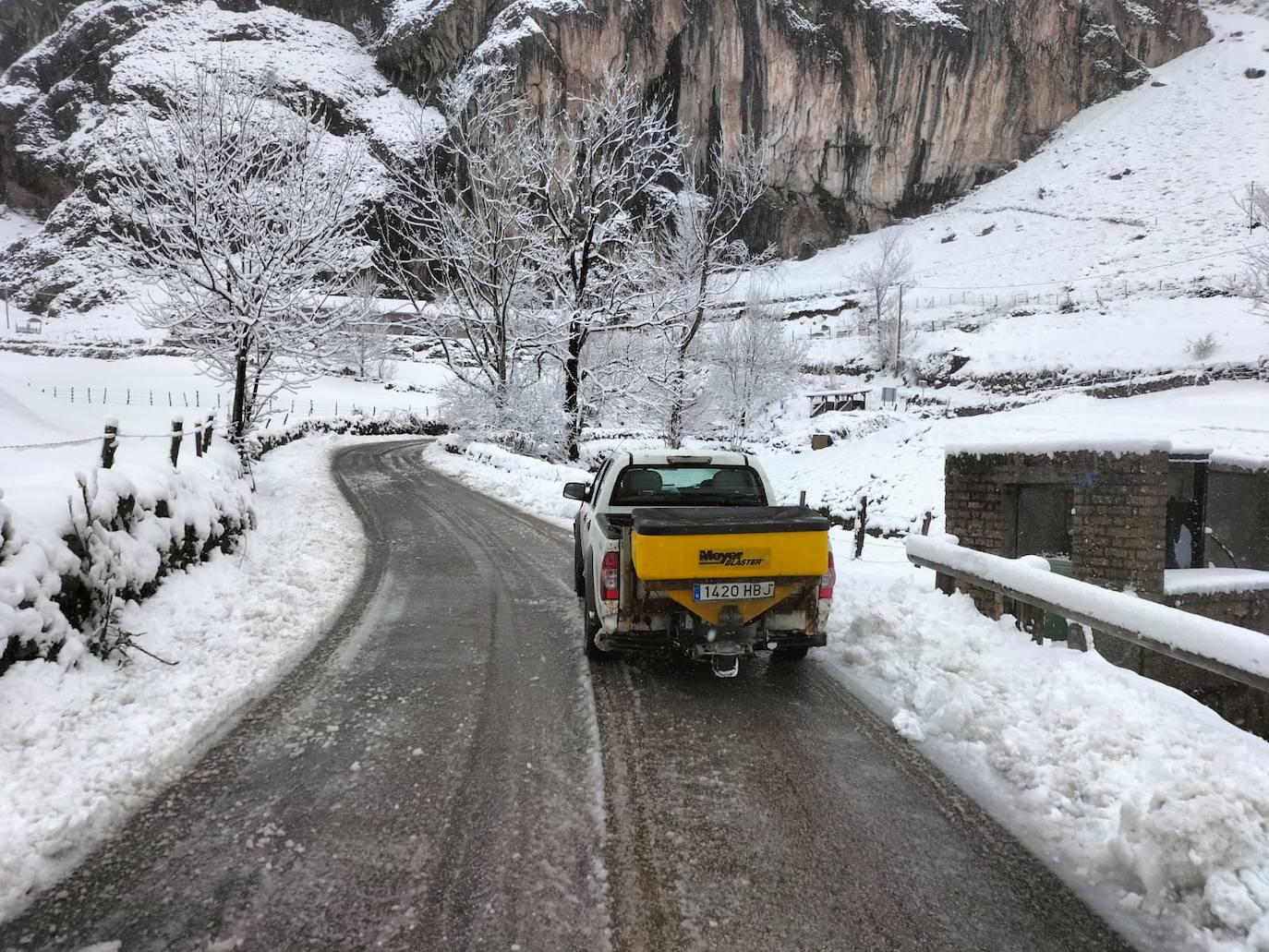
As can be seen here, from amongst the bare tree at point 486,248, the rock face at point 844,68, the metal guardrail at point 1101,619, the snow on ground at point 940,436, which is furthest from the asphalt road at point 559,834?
the rock face at point 844,68

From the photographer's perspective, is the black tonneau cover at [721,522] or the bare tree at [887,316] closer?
the black tonneau cover at [721,522]

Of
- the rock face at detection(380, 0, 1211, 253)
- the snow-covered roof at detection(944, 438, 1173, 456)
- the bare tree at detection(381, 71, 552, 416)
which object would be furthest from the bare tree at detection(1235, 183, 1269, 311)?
the rock face at detection(380, 0, 1211, 253)

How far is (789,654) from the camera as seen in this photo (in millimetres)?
5148

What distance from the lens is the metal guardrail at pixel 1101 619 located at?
264cm

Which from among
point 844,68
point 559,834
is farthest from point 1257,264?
point 844,68

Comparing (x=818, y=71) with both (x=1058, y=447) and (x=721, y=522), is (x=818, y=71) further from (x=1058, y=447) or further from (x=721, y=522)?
(x=721, y=522)

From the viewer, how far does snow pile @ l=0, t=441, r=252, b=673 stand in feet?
12.6

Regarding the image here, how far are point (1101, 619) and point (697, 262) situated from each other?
1925 centimetres

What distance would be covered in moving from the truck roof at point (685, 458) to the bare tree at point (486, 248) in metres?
14.9

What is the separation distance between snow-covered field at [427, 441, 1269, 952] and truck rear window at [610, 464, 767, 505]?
1.55 metres

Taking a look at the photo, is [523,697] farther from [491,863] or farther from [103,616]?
[103,616]

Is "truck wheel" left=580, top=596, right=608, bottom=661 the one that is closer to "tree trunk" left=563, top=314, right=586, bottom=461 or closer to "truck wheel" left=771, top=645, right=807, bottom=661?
"truck wheel" left=771, top=645, right=807, bottom=661

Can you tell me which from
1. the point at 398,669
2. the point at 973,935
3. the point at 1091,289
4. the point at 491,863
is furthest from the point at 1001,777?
the point at 1091,289

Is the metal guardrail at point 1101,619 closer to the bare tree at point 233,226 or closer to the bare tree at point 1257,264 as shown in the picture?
the bare tree at point 233,226
